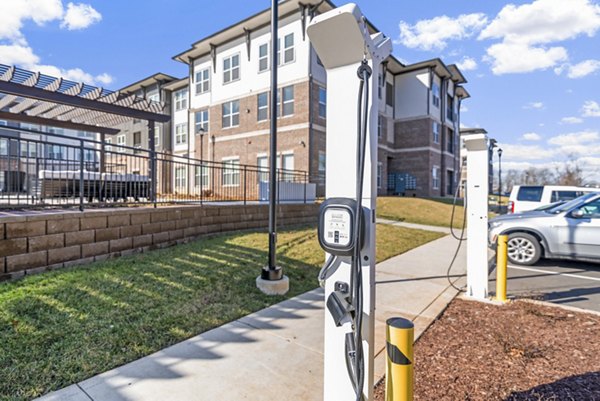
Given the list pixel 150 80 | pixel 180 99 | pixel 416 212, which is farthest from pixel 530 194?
pixel 150 80

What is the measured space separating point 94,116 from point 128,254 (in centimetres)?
775

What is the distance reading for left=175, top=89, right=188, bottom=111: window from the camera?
24939 millimetres

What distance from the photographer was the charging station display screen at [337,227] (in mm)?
1632

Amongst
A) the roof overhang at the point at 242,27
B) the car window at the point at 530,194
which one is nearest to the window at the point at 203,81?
the roof overhang at the point at 242,27

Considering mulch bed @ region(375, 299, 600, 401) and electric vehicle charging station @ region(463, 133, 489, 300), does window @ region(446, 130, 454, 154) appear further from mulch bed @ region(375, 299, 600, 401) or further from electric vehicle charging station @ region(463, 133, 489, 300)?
mulch bed @ region(375, 299, 600, 401)

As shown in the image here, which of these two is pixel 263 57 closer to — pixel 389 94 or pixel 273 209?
pixel 389 94

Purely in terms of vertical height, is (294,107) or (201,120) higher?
(201,120)

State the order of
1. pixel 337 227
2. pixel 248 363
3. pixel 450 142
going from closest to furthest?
1. pixel 337 227
2. pixel 248 363
3. pixel 450 142

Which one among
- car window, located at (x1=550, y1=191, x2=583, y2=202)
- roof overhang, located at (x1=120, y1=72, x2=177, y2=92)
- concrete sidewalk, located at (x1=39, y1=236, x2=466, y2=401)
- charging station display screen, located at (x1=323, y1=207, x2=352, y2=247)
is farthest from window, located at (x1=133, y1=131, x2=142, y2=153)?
charging station display screen, located at (x1=323, y1=207, x2=352, y2=247)

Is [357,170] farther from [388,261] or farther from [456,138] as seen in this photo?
[456,138]

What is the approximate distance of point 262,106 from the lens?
19.0m

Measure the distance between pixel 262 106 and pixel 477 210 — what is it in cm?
1620

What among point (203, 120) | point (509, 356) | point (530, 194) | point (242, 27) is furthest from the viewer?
point (203, 120)

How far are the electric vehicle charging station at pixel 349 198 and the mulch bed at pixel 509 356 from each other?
916 mm
